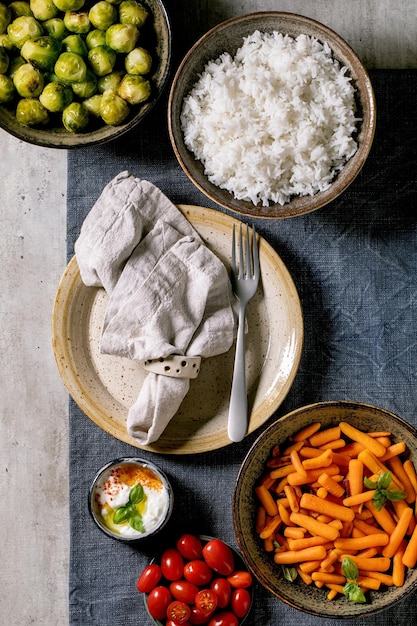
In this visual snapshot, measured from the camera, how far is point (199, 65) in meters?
1.93

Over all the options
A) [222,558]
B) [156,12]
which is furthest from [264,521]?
[156,12]

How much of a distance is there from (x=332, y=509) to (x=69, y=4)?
1651mm

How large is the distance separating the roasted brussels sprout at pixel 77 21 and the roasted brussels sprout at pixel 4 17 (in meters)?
0.17

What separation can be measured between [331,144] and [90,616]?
1.64 m

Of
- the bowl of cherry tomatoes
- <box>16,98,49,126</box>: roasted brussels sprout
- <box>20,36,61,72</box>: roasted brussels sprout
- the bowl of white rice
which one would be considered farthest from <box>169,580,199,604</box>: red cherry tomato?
<box>20,36,61,72</box>: roasted brussels sprout

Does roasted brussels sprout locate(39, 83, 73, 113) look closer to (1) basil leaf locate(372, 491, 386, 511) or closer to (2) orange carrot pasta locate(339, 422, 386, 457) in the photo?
(2) orange carrot pasta locate(339, 422, 386, 457)

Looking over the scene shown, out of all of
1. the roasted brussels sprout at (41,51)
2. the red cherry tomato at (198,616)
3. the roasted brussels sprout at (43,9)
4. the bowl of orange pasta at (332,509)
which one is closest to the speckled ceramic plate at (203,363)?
the bowl of orange pasta at (332,509)

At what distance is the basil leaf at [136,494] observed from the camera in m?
1.94

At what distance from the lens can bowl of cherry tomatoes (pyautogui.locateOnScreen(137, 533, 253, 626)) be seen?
1.94m

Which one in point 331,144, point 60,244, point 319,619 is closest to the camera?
point 331,144

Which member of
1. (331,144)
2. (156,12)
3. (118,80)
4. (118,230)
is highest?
(156,12)

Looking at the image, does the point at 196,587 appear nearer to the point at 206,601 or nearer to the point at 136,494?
the point at 206,601

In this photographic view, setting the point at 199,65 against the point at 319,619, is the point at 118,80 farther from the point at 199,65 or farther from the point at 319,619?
the point at 319,619

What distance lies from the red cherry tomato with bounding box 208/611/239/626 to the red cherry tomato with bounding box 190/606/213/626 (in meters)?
0.02
